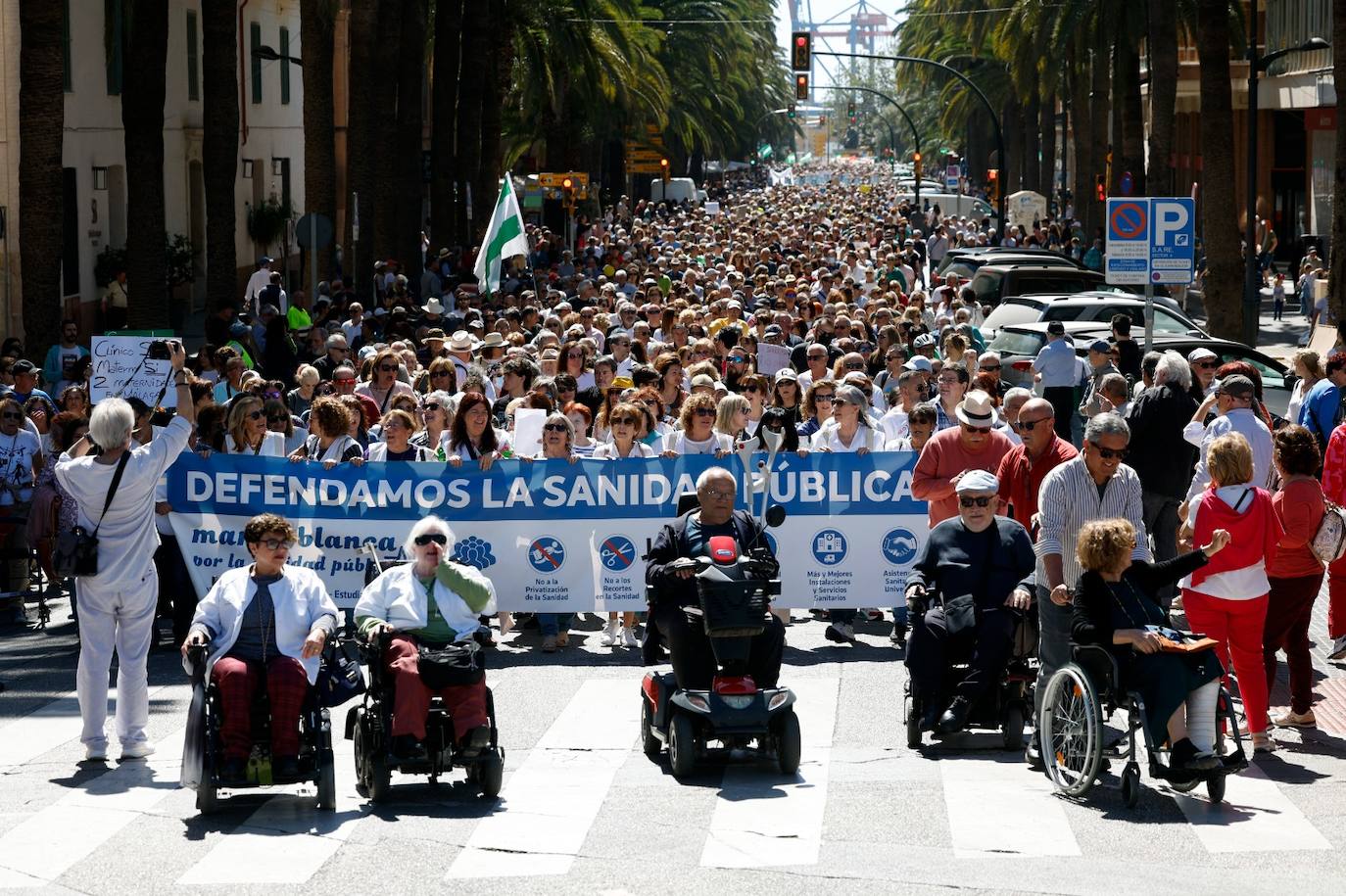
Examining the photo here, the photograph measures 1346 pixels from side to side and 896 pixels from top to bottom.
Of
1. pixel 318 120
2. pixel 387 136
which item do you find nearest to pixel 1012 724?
pixel 318 120

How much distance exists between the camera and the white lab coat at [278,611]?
9.72 meters

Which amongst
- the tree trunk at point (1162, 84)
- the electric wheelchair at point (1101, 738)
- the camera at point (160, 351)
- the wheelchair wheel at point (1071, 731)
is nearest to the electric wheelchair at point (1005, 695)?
the wheelchair wheel at point (1071, 731)

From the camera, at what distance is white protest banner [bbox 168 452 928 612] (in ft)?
47.7

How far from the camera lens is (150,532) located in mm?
11094

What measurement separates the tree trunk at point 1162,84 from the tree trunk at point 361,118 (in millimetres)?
15264

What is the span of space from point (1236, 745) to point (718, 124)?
9279 centimetres

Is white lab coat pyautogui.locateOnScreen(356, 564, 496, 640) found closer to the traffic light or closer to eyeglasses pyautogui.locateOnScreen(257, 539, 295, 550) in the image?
eyeglasses pyautogui.locateOnScreen(257, 539, 295, 550)

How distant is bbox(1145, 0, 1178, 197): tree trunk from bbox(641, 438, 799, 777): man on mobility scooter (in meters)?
31.2

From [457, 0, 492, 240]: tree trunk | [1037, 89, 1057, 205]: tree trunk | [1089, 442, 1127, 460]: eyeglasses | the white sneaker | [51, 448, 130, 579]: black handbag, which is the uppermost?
[1037, 89, 1057, 205]: tree trunk

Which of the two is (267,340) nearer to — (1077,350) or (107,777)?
(1077,350)

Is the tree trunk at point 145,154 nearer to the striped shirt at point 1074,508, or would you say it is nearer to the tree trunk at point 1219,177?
the tree trunk at point 1219,177

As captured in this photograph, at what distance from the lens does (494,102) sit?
47.0 metres

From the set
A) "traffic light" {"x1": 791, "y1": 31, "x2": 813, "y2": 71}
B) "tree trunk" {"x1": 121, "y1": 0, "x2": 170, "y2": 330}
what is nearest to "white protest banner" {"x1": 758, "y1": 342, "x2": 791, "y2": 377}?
"tree trunk" {"x1": 121, "y1": 0, "x2": 170, "y2": 330}

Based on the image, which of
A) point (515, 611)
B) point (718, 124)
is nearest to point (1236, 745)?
point (515, 611)
